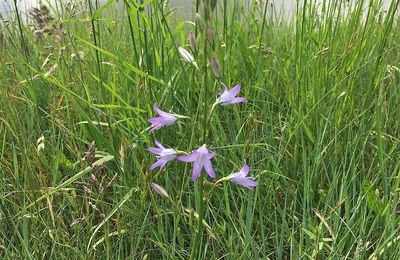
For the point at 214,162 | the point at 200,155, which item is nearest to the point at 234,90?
the point at 200,155

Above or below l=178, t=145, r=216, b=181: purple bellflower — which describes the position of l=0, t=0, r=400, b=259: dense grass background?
below

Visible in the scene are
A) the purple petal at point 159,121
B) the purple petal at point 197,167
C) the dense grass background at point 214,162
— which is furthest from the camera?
the dense grass background at point 214,162

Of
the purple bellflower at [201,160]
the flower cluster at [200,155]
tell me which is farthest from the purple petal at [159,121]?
the purple bellflower at [201,160]

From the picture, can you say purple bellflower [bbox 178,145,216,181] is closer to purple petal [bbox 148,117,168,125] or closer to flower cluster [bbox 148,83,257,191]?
flower cluster [bbox 148,83,257,191]

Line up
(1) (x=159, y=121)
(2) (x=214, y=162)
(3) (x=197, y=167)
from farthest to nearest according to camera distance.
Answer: (2) (x=214, y=162) → (1) (x=159, y=121) → (3) (x=197, y=167)

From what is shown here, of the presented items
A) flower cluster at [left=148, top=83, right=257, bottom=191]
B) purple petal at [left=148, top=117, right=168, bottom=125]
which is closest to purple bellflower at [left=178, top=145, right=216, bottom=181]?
flower cluster at [left=148, top=83, right=257, bottom=191]

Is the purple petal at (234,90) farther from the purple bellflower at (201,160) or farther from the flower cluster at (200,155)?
the purple bellflower at (201,160)

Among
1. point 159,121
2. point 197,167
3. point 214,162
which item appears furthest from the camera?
point 214,162

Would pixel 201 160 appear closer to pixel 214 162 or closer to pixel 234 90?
pixel 234 90

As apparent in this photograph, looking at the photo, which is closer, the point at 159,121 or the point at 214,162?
the point at 159,121
